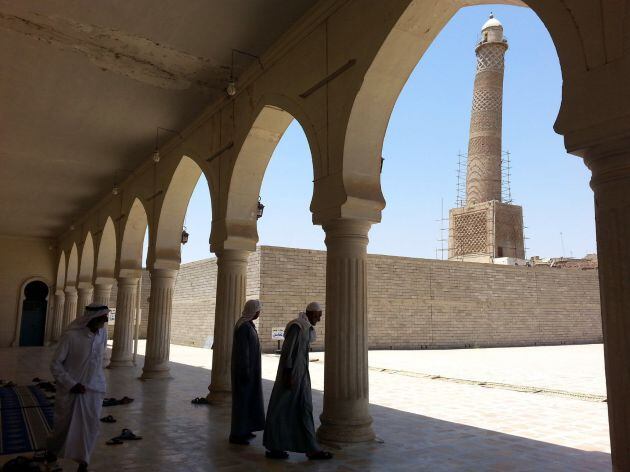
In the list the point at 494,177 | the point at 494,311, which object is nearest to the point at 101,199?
the point at 494,311

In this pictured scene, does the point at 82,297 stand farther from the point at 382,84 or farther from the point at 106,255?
the point at 382,84

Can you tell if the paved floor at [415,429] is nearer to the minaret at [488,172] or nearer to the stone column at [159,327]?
the stone column at [159,327]

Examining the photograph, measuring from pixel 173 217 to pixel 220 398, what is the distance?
161 inches

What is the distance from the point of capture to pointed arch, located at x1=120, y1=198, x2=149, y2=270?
1202 cm

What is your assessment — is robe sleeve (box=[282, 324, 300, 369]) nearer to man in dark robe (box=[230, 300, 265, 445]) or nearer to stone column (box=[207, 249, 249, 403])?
man in dark robe (box=[230, 300, 265, 445])

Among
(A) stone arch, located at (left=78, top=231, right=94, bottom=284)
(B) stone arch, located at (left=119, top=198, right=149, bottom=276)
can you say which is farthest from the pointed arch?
(A) stone arch, located at (left=78, top=231, right=94, bottom=284)

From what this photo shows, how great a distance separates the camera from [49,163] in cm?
1105

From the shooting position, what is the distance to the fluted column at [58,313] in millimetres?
20000

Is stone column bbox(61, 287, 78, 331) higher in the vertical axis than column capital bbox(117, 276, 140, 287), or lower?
lower

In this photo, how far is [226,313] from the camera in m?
7.36

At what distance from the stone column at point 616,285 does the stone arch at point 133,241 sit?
10.8 metres

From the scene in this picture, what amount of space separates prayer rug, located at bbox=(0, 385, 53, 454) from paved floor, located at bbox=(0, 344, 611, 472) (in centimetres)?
68

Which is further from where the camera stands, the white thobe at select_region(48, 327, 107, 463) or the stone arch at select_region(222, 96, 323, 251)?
the stone arch at select_region(222, 96, 323, 251)

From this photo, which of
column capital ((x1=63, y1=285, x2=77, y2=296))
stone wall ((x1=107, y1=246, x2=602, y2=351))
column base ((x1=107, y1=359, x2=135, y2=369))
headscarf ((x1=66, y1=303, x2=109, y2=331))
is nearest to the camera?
headscarf ((x1=66, y1=303, x2=109, y2=331))
